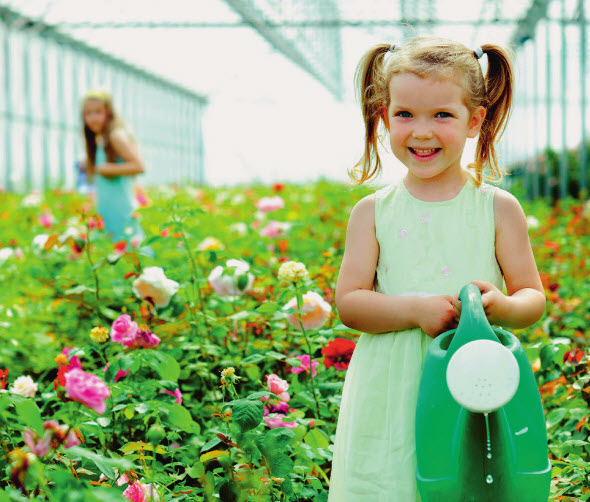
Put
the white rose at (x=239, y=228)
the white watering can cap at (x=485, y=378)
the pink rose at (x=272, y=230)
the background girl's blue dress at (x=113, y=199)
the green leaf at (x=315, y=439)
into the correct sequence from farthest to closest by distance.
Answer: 1. the background girl's blue dress at (x=113, y=199)
2. the white rose at (x=239, y=228)
3. the pink rose at (x=272, y=230)
4. the green leaf at (x=315, y=439)
5. the white watering can cap at (x=485, y=378)

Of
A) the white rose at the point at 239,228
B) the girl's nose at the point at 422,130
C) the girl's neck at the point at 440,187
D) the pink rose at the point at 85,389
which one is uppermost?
the girl's nose at the point at 422,130

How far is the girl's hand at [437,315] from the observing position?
1162 millimetres

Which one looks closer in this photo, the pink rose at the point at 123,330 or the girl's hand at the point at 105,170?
the pink rose at the point at 123,330

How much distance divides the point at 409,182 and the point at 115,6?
11.8 metres

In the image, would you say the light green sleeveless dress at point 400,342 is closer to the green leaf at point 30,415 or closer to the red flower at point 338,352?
the red flower at point 338,352

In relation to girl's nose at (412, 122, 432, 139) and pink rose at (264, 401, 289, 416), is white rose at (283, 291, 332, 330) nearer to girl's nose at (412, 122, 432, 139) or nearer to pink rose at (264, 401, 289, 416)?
pink rose at (264, 401, 289, 416)

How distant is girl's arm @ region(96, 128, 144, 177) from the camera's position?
4.03 m

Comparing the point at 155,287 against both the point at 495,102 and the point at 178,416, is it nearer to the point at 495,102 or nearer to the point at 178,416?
the point at 178,416

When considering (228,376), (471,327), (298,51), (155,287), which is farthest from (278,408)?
(298,51)

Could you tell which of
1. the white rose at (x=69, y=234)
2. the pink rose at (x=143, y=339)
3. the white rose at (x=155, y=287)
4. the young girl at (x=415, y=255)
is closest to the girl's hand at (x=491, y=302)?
the young girl at (x=415, y=255)

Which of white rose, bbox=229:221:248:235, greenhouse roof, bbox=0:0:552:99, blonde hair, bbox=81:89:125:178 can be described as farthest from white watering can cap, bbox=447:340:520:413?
greenhouse roof, bbox=0:0:552:99

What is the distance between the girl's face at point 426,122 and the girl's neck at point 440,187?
42mm

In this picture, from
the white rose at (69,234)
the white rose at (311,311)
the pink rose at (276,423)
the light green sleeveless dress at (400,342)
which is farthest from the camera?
the white rose at (69,234)

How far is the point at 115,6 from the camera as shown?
478 inches
